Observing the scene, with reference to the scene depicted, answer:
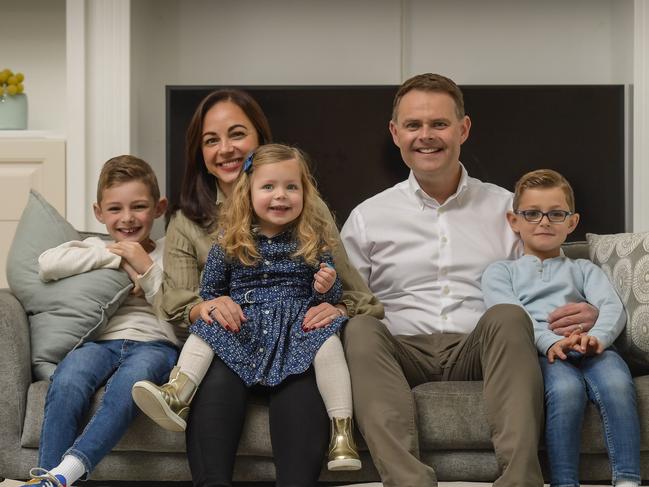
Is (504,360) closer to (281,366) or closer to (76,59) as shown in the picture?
(281,366)

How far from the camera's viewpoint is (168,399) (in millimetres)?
2096

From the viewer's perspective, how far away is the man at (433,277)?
212 centimetres

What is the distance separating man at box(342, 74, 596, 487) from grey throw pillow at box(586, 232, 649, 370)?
0.11 m

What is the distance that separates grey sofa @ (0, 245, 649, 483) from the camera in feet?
7.18

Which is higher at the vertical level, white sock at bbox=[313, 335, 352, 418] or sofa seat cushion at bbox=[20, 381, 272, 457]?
white sock at bbox=[313, 335, 352, 418]

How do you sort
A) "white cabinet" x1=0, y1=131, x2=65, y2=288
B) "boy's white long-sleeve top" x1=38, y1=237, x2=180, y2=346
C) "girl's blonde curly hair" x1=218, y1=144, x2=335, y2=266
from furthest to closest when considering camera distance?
"white cabinet" x1=0, y1=131, x2=65, y2=288, "boy's white long-sleeve top" x1=38, y1=237, x2=180, y2=346, "girl's blonde curly hair" x1=218, y1=144, x2=335, y2=266

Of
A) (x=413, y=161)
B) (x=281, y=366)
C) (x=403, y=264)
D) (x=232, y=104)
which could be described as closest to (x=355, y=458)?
(x=281, y=366)

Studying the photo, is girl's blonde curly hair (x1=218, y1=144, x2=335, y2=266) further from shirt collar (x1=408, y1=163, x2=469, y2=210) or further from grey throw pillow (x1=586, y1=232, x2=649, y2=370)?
grey throw pillow (x1=586, y1=232, x2=649, y2=370)

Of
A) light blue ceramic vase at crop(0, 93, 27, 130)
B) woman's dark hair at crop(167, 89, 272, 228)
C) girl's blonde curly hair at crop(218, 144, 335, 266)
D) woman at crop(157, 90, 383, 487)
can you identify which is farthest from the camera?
light blue ceramic vase at crop(0, 93, 27, 130)

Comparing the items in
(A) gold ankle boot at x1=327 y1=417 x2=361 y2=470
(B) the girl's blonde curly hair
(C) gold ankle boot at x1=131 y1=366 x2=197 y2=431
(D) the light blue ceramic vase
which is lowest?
(A) gold ankle boot at x1=327 y1=417 x2=361 y2=470

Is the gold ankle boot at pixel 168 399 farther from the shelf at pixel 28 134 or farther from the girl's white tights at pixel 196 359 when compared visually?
the shelf at pixel 28 134

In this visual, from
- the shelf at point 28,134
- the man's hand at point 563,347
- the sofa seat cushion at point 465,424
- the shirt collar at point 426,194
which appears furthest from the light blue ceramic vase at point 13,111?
the man's hand at point 563,347

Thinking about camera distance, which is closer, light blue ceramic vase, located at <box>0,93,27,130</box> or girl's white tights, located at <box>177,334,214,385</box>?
girl's white tights, located at <box>177,334,214,385</box>

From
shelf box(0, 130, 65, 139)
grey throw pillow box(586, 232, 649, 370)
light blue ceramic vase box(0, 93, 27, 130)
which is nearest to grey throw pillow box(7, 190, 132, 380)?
grey throw pillow box(586, 232, 649, 370)
